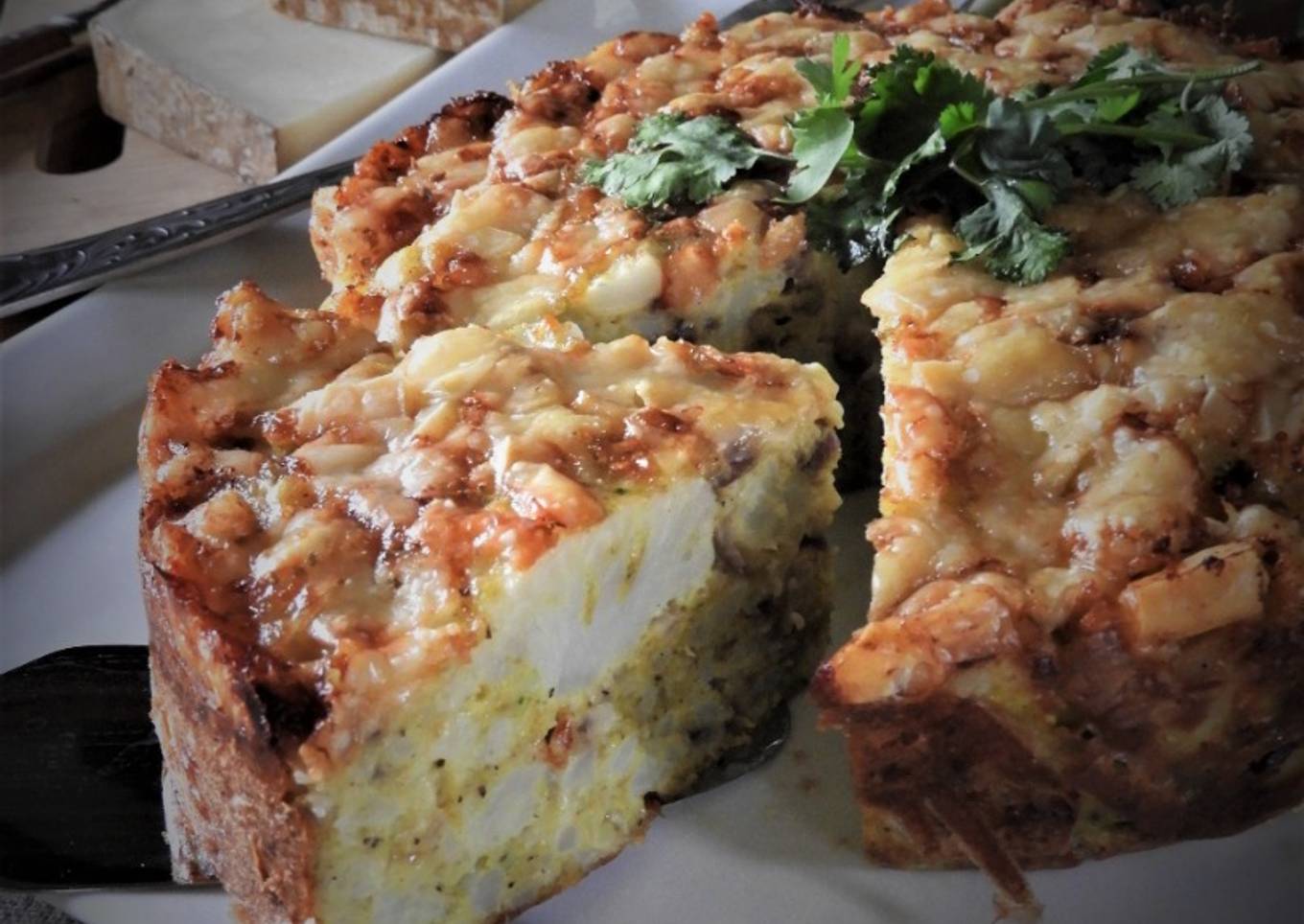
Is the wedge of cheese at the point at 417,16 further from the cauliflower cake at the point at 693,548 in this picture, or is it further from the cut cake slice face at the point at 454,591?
the cut cake slice face at the point at 454,591

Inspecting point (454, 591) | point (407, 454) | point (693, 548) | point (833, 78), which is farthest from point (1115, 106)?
point (454, 591)

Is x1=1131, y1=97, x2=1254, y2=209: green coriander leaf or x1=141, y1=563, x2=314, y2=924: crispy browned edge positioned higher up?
x1=1131, y1=97, x2=1254, y2=209: green coriander leaf

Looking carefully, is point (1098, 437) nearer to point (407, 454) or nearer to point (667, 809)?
point (667, 809)

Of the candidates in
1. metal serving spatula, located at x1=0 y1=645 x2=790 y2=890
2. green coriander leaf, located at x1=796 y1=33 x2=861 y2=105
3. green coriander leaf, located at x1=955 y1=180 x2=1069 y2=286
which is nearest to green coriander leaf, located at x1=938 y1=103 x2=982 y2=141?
green coriander leaf, located at x1=955 y1=180 x2=1069 y2=286

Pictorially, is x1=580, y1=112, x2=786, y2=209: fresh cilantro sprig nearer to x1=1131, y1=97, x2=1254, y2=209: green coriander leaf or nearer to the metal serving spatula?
x1=1131, y1=97, x2=1254, y2=209: green coriander leaf

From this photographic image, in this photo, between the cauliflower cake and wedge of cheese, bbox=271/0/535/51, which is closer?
the cauliflower cake

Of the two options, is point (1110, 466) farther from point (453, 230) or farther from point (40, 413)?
point (40, 413)
